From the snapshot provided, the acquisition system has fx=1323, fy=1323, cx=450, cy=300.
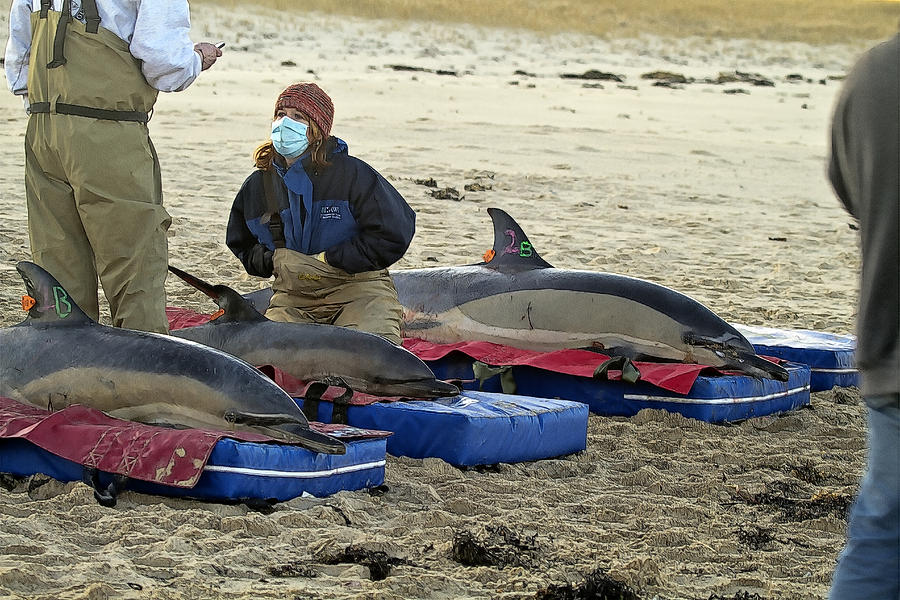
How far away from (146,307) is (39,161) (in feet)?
2.71

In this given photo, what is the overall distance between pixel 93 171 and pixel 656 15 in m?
44.5

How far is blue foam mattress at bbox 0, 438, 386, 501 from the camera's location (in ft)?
14.9

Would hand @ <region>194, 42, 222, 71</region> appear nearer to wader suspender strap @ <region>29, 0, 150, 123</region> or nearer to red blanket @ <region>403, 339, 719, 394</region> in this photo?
wader suspender strap @ <region>29, 0, 150, 123</region>

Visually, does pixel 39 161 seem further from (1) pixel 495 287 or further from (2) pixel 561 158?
(2) pixel 561 158

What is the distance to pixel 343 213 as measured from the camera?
643cm

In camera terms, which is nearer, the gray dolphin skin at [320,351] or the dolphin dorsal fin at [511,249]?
the gray dolphin skin at [320,351]

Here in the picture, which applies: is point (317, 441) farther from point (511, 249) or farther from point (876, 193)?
point (511, 249)

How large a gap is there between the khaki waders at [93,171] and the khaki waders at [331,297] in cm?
62

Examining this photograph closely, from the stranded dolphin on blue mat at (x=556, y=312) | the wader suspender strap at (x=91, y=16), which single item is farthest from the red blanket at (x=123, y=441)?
the stranded dolphin on blue mat at (x=556, y=312)

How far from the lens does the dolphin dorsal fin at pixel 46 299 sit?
16.8 feet

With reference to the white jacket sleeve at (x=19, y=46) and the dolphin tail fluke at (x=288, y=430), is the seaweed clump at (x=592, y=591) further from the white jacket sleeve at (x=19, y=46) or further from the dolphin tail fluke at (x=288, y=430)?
the white jacket sleeve at (x=19, y=46)

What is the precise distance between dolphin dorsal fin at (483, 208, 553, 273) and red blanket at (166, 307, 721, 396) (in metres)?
0.48

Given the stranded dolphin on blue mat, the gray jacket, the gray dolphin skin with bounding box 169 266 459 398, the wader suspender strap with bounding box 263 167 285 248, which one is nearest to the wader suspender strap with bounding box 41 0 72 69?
the wader suspender strap with bounding box 263 167 285 248

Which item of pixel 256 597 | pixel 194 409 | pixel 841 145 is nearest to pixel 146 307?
pixel 194 409
